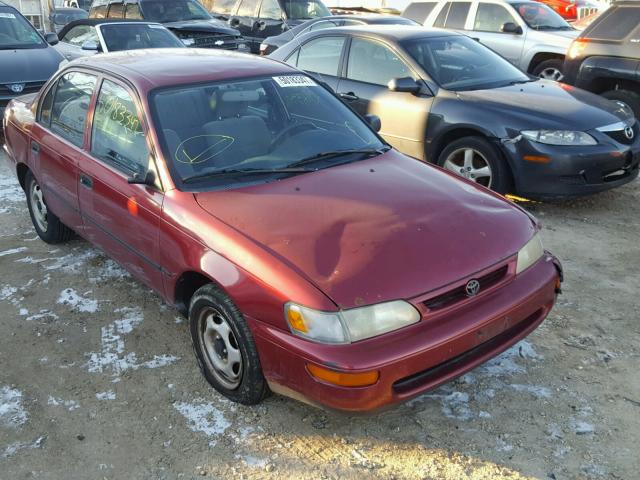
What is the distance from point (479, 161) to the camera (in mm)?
5555

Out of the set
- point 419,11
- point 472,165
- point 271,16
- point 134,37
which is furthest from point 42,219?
point 271,16

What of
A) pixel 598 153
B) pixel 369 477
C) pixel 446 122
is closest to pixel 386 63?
pixel 446 122

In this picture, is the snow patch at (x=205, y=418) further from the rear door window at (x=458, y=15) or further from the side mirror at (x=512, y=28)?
the rear door window at (x=458, y=15)

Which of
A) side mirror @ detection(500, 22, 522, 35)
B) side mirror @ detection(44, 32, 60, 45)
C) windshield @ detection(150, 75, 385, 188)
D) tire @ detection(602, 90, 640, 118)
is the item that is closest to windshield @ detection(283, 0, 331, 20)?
side mirror @ detection(500, 22, 522, 35)

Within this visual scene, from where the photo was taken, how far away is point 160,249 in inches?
128

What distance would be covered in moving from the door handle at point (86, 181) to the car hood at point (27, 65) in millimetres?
4907

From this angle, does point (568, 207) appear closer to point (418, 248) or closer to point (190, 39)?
point (418, 248)

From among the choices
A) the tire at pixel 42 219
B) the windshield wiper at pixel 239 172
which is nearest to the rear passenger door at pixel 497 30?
the tire at pixel 42 219

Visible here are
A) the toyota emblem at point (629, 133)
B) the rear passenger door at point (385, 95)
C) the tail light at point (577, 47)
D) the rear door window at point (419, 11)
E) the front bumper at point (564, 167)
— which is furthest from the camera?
the rear door window at point (419, 11)

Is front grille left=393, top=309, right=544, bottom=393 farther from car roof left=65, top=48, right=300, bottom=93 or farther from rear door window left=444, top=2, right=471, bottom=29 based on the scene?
rear door window left=444, top=2, right=471, bottom=29

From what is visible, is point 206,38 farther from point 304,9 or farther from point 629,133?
point 629,133

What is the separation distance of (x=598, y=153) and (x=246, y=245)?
3626 millimetres

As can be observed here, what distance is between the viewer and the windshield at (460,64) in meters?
5.90

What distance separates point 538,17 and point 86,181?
872cm
